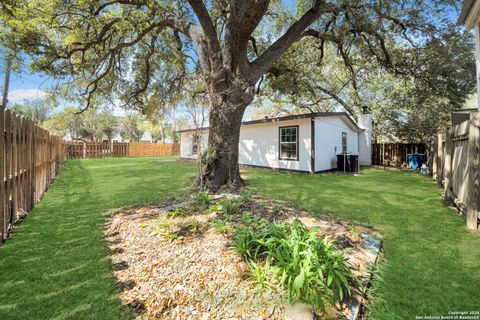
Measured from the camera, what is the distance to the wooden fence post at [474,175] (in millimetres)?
3580

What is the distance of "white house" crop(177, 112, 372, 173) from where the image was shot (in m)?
10.2

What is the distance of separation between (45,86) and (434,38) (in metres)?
12.8

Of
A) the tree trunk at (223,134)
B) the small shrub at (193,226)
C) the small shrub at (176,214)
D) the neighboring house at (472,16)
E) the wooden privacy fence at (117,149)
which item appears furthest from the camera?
the wooden privacy fence at (117,149)

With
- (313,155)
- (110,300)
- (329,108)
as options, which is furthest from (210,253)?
(329,108)

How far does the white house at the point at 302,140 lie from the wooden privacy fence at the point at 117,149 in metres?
14.1

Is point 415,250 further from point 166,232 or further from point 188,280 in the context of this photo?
point 166,232

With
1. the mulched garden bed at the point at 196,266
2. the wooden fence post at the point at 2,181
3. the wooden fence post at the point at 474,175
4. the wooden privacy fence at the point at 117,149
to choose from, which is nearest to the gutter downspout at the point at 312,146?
the wooden fence post at the point at 474,175

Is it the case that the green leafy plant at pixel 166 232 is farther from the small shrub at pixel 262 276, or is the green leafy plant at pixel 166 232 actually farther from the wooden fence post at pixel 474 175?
the wooden fence post at pixel 474 175

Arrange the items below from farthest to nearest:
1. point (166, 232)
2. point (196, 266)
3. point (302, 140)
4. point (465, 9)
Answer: point (302, 140) < point (465, 9) < point (166, 232) < point (196, 266)

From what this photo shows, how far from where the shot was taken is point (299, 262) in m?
2.07

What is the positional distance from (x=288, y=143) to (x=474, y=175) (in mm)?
7683

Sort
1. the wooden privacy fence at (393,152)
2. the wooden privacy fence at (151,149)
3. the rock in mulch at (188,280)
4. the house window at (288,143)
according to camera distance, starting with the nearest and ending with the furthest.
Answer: the rock in mulch at (188,280) < the house window at (288,143) < the wooden privacy fence at (393,152) < the wooden privacy fence at (151,149)

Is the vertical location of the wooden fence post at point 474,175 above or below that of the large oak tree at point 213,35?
below

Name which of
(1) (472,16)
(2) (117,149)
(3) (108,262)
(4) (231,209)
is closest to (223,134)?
(4) (231,209)
